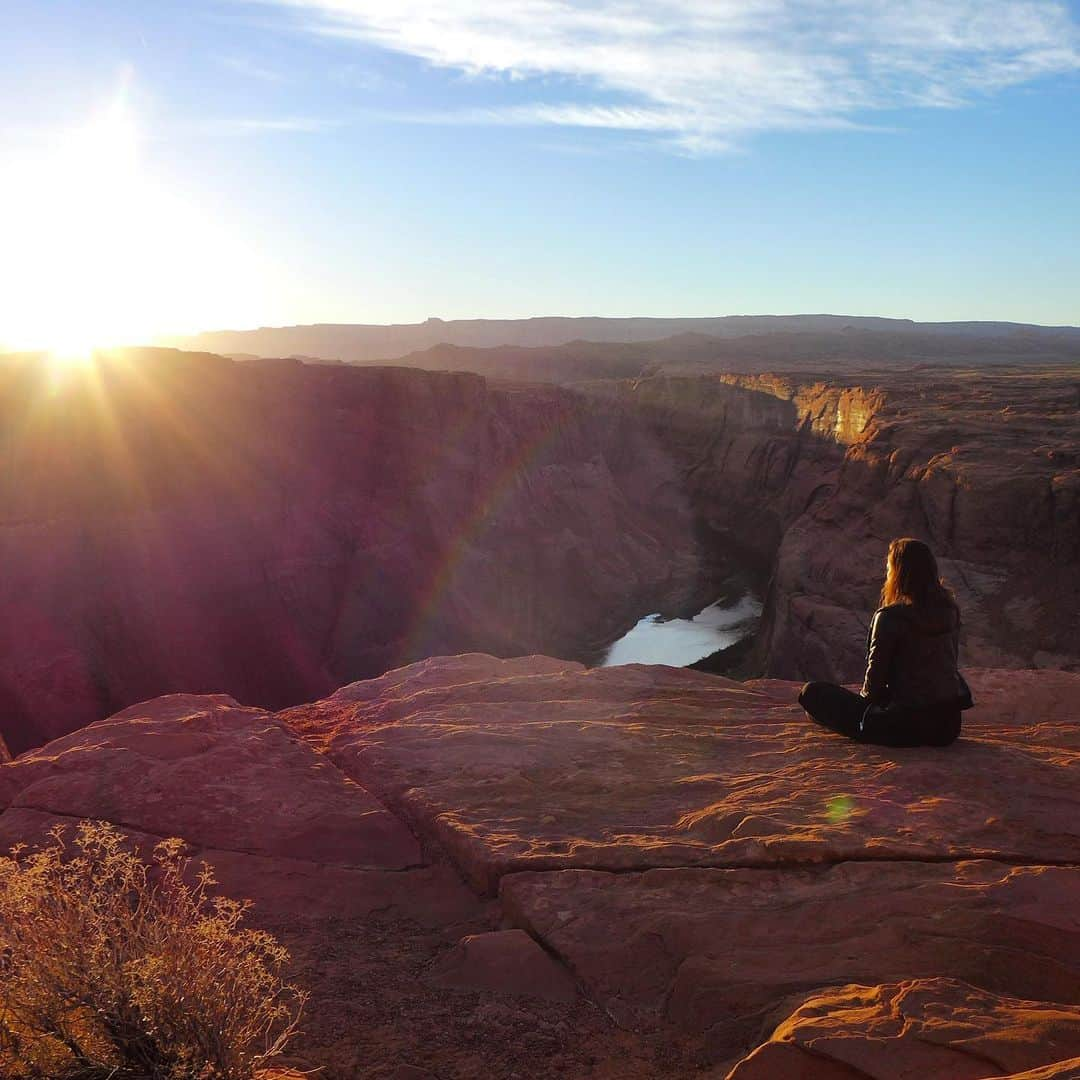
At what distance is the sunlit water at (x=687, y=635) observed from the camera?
116 feet

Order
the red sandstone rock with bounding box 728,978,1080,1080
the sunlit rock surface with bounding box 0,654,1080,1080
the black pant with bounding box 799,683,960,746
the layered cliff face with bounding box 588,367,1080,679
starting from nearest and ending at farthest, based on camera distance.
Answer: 1. the red sandstone rock with bounding box 728,978,1080,1080
2. the sunlit rock surface with bounding box 0,654,1080,1080
3. the black pant with bounding box 799,683,960,746
4. the layered cliff face with bounding box 588,367,1080,679

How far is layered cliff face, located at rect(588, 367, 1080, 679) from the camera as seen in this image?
22844 mm

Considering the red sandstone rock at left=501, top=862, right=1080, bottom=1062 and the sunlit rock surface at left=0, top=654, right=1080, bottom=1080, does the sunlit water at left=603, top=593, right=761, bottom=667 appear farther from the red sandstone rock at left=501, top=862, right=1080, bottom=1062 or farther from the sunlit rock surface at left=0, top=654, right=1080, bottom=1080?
the red sandstone rock at left=501, top=862, right=1080, bottom=1062

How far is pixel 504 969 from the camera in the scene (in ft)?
12.6

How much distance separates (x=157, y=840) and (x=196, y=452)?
→ 2502 cm

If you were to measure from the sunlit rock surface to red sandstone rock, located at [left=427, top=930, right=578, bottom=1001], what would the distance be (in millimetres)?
13

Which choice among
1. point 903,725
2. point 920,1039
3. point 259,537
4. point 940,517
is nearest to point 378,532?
point 259,537

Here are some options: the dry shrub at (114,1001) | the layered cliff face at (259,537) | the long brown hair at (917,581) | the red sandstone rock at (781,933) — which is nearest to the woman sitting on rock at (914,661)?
the long brown hair at (917,581)

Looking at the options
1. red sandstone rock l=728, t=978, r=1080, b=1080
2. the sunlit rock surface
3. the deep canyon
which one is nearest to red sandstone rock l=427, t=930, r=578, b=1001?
the sunlit rock surface

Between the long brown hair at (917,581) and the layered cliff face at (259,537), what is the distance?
69.0 feet

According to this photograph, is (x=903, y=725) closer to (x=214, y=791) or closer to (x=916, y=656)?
(x=916, y=656)

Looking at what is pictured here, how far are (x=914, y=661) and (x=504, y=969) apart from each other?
322cm

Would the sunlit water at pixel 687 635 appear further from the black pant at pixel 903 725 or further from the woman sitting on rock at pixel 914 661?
the woman sitting on rock at pixel 914 661

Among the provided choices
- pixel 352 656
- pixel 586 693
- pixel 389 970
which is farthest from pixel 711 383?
pixel 389 970
